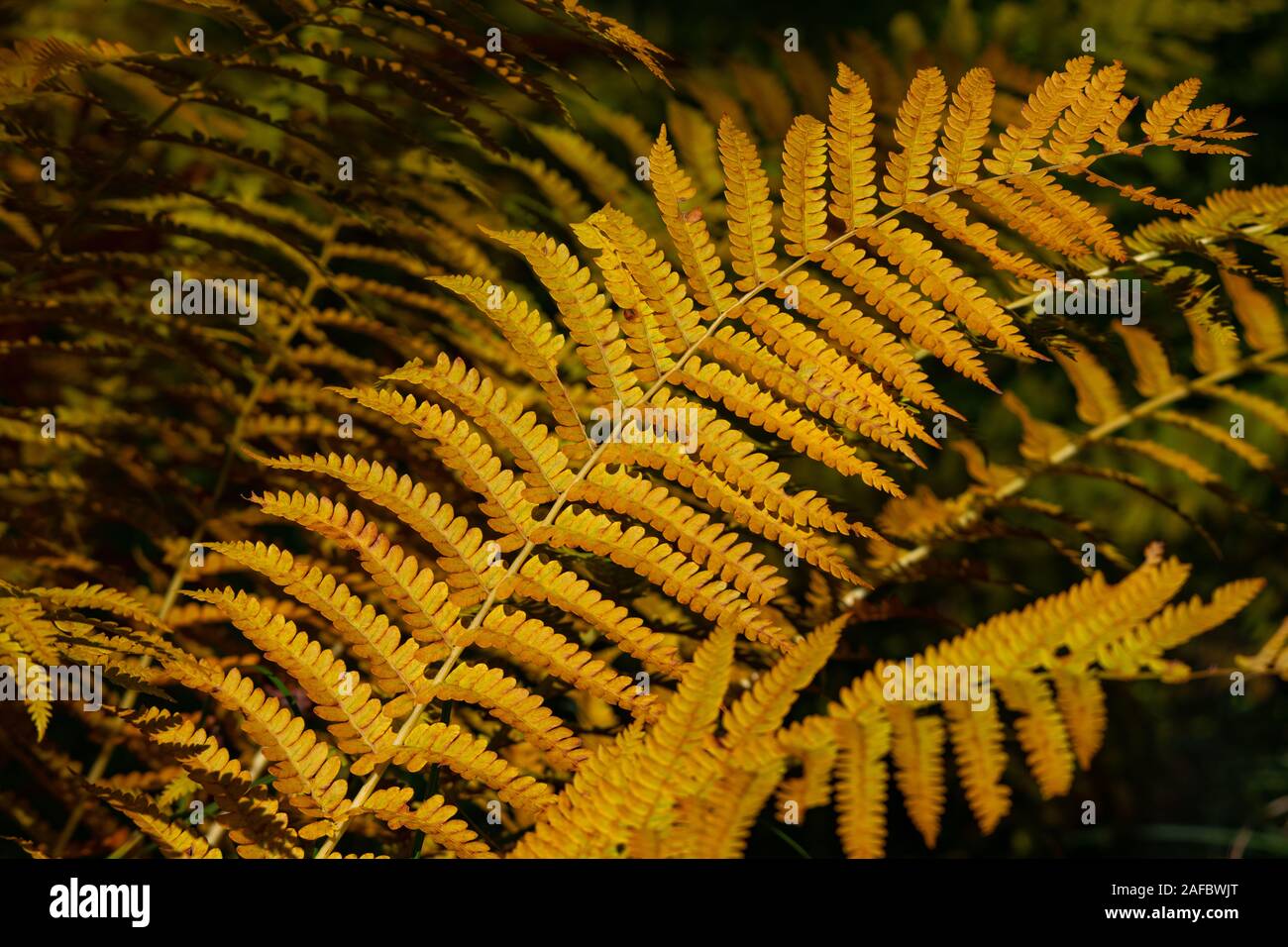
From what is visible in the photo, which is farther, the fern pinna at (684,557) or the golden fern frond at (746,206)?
the golden fern frond at (746,206)

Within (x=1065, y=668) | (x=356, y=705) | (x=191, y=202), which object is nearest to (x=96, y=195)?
(x=191, y=202)

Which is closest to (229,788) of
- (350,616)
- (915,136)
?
(350,616)

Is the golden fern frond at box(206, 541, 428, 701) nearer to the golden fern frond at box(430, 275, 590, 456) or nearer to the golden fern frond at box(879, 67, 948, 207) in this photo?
the golden fern frond at box(430, 275, 590, 456)

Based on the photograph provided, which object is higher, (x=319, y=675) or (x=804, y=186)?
(x=804, y=186)

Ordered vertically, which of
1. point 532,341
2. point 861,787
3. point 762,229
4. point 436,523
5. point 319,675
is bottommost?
point 861,787

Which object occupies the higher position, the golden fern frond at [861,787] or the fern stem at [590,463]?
the fern stem at [590,463]

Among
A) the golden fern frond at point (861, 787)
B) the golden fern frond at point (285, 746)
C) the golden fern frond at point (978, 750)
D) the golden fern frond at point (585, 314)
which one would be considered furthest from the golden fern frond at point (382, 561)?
the golden fern frond at point (978, 750)

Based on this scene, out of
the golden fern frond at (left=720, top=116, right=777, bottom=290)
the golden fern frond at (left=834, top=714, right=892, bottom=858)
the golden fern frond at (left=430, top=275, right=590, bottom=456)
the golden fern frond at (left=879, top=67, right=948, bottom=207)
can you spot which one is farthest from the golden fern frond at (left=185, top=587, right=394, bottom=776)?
the golden fern frond at (left=879, top=67, right=948, bottom=207)

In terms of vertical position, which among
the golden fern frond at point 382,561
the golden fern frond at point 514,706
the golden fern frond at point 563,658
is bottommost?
the golden fern frond at point 514,706

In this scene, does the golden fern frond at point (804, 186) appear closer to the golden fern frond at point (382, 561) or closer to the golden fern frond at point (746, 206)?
the golden fern frond at point (746, 206)

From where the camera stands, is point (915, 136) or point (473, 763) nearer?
point (473, 763)

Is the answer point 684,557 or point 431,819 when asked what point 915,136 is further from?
point 431,819

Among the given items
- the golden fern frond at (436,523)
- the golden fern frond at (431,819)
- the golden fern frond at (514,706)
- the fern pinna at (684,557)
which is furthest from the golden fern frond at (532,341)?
the golden fern frond at (431,819)

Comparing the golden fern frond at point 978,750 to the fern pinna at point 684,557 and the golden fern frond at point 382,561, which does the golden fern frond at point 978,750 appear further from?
the golden fern frond at point 382,561
